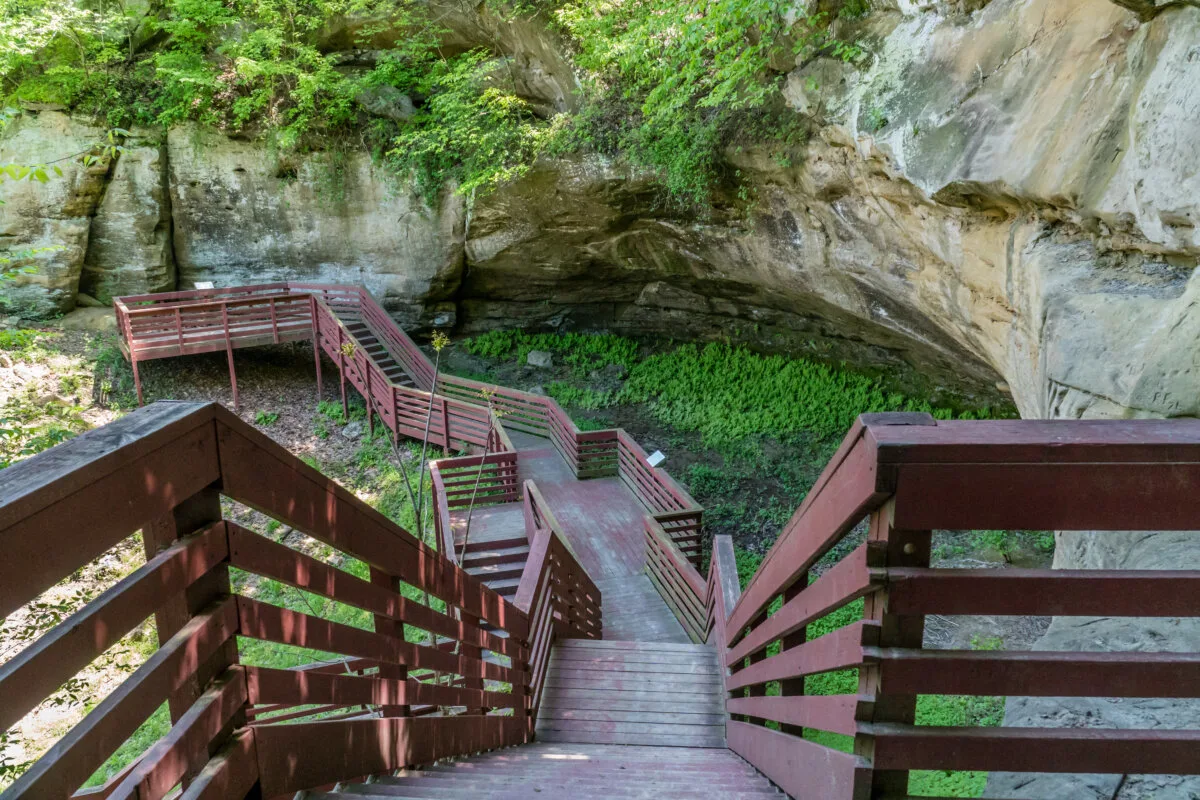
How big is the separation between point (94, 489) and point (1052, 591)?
1.76 metres

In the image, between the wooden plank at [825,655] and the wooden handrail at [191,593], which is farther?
the wooden plank at [825,655]

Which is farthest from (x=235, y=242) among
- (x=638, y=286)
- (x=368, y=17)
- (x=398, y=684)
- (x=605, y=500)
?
(x=398, y=684)

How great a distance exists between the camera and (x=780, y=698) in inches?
110

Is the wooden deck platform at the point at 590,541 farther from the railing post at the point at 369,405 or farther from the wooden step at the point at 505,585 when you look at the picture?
the railing post at the point at 369,405

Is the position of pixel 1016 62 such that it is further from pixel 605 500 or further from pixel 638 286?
pixel 638 286

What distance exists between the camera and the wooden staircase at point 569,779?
8.46 feet

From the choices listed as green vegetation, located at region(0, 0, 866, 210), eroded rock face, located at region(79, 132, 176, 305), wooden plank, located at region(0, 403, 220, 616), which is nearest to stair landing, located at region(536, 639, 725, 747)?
wooden plank, located at region(0, 403, 220, 616)

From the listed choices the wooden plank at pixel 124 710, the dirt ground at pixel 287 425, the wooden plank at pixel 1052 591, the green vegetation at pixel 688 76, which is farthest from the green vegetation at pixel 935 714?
the green vegetation at pixel 688 76

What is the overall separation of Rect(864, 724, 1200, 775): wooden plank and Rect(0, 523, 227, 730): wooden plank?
4.74ft

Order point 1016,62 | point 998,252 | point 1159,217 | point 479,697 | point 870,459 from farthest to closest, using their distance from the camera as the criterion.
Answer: point 998,252
point 1016,62
point 1159,217
point 479,697
point 870,459

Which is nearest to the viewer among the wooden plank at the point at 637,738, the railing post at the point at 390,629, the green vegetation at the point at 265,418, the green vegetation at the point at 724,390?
the railing post at the point at 390,629

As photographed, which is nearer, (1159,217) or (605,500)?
(1159,217)

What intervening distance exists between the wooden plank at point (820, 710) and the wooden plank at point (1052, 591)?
0.29 meters

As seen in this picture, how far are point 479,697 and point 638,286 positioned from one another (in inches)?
626
